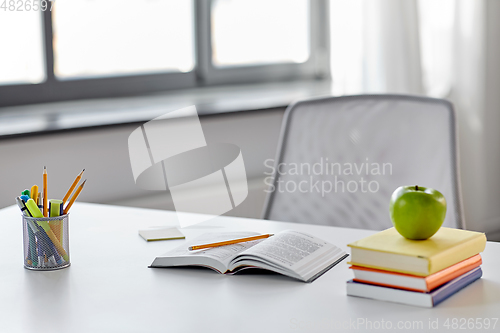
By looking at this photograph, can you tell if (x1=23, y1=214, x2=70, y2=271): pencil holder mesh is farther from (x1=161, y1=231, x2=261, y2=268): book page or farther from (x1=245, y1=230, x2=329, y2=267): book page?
(x1=245, y1=230, x2=329, y2=267): book page

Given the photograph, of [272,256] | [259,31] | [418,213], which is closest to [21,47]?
[259,31]

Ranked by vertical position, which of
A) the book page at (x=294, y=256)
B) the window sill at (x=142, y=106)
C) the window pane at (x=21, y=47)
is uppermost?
the window pane at (x=21, y=47)

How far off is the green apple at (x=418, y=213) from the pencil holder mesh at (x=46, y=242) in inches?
19.8

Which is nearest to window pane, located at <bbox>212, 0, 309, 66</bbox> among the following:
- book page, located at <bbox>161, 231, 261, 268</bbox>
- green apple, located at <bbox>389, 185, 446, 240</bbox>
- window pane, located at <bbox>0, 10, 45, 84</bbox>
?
window pane, located at <bbox>0, 10, 45, 84</bbox>

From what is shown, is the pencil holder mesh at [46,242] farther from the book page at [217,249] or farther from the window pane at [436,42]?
the window pane at [436,42]

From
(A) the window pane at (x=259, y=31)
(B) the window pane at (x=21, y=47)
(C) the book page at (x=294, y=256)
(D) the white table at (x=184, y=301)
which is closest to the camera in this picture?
(D) the white table at (x=184, y=301)

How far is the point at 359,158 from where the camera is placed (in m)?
1.57

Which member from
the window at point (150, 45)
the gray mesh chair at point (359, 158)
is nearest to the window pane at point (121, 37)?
the window at point (150, 45)

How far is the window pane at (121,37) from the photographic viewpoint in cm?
219

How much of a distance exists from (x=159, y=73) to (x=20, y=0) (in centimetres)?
61

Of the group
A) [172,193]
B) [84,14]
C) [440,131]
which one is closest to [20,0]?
[84,14]

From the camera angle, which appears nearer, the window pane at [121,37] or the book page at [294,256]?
the book page at [294,256]

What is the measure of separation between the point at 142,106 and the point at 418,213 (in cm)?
155

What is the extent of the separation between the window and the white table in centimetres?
113
